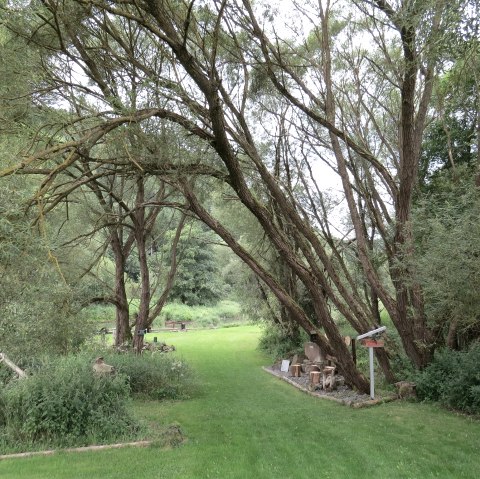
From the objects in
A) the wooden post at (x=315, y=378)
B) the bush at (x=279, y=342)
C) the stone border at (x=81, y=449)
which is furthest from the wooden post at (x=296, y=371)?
the stone border at (x=81, y=449)

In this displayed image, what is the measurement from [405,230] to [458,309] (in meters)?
2.51

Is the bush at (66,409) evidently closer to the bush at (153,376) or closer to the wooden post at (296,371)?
the bush at (153,376)

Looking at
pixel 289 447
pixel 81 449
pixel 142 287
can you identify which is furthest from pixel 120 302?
pixel 289 447

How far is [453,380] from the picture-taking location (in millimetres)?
8961

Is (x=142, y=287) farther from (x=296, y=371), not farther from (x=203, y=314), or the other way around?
(x=203, y=314)

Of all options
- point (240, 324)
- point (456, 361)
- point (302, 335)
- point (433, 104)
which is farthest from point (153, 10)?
point (240, 324)

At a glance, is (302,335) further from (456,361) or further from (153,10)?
(153,10)

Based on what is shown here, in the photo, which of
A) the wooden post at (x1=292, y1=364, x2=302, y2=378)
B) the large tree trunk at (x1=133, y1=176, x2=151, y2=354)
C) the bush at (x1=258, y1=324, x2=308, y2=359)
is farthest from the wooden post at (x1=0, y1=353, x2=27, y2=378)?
the bush at (x1=258, y1=324, x2=308, y2=359)

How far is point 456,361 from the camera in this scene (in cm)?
932

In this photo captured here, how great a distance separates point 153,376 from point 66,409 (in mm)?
4738

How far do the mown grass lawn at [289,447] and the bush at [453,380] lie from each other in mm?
424

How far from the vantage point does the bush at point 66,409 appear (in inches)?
267

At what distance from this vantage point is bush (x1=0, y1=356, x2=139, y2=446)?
679 cm

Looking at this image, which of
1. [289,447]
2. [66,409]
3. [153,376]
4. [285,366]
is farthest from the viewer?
[285,366]
